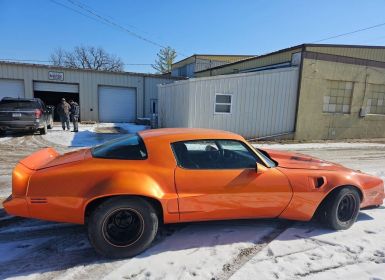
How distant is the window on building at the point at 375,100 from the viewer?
1521 centimetres

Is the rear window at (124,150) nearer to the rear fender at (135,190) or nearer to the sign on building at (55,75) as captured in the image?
the rear fender at (135,190)

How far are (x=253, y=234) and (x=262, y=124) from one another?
34.0 feet

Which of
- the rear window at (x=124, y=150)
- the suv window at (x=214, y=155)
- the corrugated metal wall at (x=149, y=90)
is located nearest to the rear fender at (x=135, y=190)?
the rear window at (x=124, y=150)

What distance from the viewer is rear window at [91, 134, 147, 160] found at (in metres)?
3.29

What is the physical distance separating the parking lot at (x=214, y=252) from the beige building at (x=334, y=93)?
10228 millimetres

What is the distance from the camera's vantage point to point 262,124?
13562 millimetres

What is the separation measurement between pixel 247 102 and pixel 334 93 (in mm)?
4729

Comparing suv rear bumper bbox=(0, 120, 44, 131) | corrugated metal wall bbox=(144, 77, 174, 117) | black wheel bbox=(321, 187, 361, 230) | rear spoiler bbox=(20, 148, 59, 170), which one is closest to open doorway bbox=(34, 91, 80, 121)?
corrugated metal wall bbox=(144, 77, 174, 117)

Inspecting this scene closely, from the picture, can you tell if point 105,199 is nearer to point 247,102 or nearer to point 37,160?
point 37,160

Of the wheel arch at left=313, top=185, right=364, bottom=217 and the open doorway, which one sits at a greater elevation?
the open doorway

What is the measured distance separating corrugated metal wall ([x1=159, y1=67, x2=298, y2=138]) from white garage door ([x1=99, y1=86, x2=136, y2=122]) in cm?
964

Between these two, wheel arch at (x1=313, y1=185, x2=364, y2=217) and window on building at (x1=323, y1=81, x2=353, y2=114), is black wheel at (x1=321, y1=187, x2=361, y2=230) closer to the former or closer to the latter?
wheel arch at (x1=313, y1=185, x2=364, y2=217)

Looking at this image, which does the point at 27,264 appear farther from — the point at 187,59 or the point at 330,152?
the point at 187,59

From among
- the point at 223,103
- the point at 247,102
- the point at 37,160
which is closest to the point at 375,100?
the point at 247,102
